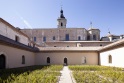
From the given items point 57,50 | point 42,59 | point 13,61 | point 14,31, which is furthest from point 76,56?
point 13,61

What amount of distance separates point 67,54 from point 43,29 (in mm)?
20771

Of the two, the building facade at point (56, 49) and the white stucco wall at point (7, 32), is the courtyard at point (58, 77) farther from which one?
the white stucco wall at point (7, 32)

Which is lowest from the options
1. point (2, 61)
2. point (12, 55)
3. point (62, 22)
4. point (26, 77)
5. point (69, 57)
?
point (26, 77)

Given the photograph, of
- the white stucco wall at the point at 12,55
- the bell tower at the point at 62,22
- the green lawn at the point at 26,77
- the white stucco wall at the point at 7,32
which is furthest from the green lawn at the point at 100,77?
the bell tower at the point at 62,22

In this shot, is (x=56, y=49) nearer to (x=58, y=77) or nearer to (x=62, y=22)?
(x=58, y=77)

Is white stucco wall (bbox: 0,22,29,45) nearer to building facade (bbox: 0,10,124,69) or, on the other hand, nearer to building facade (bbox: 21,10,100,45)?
building facade (bbox: 0,10,124,69)

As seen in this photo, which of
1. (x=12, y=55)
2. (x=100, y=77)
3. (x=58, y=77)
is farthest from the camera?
(x=12, y=55)

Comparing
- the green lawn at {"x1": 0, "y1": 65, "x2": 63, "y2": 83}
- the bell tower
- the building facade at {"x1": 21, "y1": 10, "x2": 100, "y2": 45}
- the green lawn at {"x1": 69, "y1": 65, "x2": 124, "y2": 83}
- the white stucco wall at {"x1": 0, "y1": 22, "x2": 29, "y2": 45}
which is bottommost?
the green lawn at {"x1": 69, "y1": 65, "x2": 124, "y2": 83}

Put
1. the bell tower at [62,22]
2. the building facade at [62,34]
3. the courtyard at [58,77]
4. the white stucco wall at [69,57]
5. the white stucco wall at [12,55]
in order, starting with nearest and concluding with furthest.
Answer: the courtyard at [58,77], the white stucco wall at [12,55], the white stucco wall at [69,57], the building facade at [62,34], the bell tower at [62,22]

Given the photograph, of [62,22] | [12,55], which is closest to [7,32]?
[12,55]

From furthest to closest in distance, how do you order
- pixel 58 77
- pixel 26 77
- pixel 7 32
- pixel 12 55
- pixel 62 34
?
pixel 62 34
pixel 7 32
pixel 12 55
pixel 58 77
pixel 26 77

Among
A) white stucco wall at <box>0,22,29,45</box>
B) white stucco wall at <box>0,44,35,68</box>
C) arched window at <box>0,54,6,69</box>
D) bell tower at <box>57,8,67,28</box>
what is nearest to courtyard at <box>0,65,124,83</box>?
arched window at <box>0,54,6,69</box>

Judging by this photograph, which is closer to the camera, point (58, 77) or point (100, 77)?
point (100, 77)

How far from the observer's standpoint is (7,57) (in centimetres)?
1866
